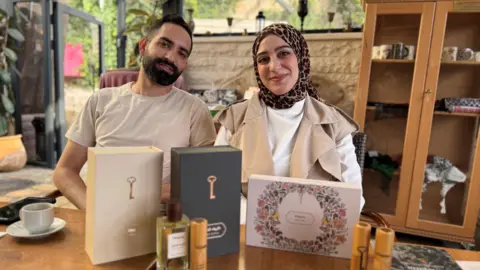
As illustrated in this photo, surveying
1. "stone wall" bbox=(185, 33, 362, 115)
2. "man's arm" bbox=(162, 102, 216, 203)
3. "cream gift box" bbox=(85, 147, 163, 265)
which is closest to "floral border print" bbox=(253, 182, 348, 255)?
"cream gift box" bbox=(85, 147, 163, 265)

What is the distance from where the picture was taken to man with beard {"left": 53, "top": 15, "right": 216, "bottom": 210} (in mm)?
1488

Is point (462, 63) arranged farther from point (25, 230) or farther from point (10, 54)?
point (10, 54)

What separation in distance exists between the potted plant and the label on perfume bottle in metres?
3.77

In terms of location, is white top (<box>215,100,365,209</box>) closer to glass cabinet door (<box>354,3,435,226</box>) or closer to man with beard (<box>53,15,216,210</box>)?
man with beard (<box>53,15,216,210</box>)

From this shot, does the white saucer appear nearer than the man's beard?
Yes

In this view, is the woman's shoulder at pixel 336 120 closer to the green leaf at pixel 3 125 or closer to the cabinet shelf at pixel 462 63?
the cabinet shelf at pixel 462 63

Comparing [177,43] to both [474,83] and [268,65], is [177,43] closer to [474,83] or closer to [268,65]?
[268,65]

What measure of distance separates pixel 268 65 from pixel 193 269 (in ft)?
2.94

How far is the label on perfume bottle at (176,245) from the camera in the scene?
0.71 meters

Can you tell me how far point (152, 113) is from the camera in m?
1.50

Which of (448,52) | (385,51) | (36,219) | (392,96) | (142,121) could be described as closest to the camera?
(36,219)

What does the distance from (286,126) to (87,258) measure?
86cm

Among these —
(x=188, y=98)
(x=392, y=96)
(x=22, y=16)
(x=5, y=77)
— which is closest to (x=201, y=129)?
(x=188, y=98)

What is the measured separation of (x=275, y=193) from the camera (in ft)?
2.83
